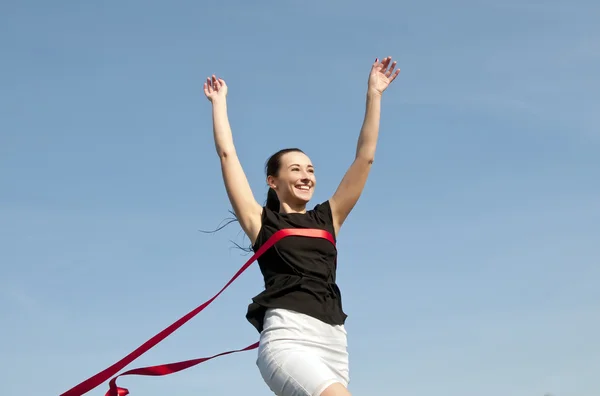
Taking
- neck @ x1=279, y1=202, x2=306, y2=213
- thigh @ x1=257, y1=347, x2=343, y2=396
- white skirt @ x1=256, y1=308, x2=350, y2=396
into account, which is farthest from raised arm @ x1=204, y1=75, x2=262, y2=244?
thigh @ x1=257, y1=347, x2=343, y2=396

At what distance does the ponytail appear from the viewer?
7.29 meters

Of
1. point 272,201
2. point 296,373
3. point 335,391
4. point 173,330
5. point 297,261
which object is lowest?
point 335,391

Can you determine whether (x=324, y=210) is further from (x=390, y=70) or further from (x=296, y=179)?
(x=390, y=70)

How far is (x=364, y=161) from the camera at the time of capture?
22.7 ft

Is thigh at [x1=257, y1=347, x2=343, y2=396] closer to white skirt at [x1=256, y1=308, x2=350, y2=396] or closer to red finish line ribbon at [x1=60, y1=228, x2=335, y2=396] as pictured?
white skirt at [x1=256, y1=308, x2=350, y2=396]

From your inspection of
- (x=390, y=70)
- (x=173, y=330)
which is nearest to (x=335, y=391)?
(x=173, y=330)

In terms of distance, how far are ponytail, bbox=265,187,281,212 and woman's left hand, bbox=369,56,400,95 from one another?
3.71ft

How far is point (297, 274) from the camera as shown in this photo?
630cm

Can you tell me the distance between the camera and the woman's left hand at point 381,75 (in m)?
7.28

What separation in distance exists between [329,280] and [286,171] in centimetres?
94

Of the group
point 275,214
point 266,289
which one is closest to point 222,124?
point 275,214

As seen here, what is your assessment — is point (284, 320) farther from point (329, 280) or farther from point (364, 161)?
point (364, 161)

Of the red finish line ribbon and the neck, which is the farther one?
the neck

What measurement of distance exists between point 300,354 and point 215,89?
2.37 meters
